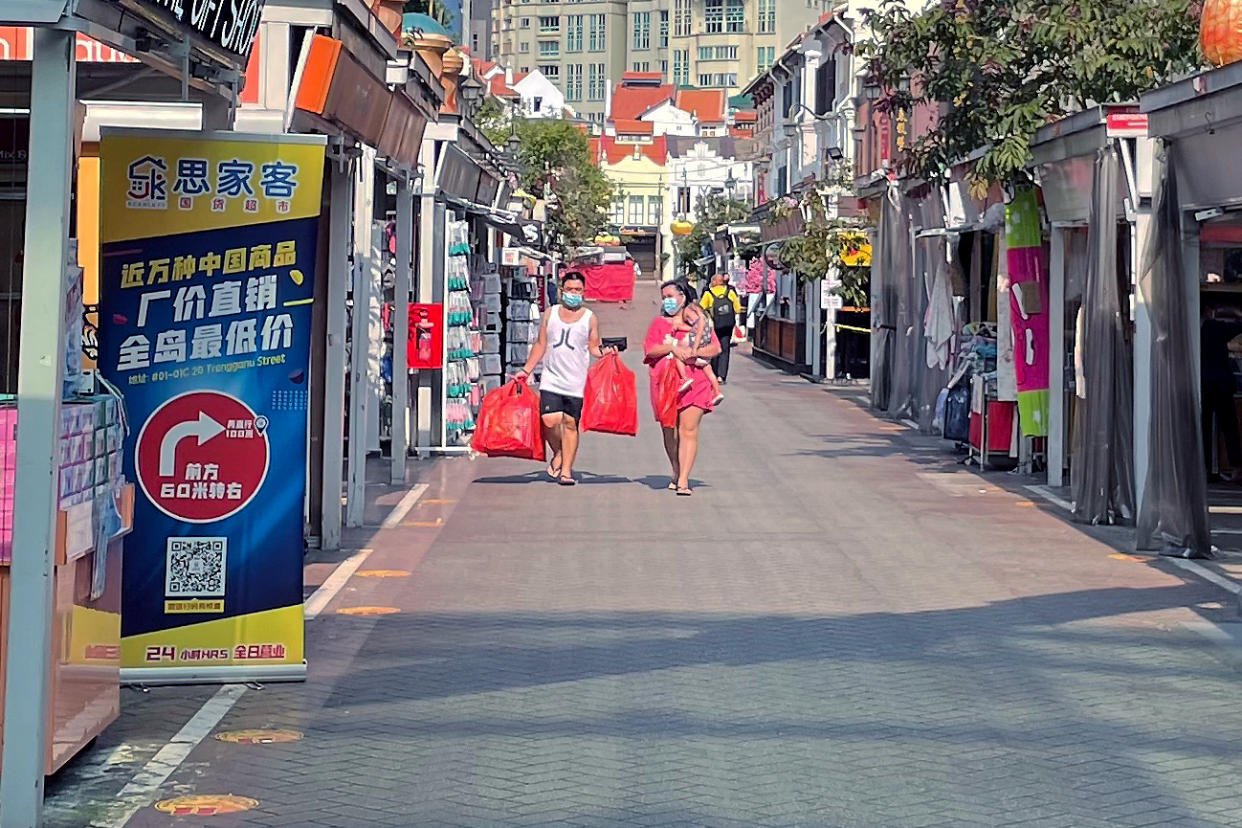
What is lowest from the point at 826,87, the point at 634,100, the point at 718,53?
the point at 826,87

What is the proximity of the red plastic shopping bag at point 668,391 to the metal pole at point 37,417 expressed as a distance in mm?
10573

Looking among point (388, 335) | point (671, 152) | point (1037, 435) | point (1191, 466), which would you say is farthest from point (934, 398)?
point (671, 152)

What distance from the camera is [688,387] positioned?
52.5ft

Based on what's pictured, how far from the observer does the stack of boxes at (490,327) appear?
2217cm

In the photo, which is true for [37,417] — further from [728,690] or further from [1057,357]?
[1057,357]

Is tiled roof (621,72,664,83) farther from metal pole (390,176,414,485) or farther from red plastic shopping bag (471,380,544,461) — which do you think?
red plastic shopping bag (471,380,544,461)

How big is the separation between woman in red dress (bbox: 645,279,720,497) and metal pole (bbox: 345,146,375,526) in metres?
3.21

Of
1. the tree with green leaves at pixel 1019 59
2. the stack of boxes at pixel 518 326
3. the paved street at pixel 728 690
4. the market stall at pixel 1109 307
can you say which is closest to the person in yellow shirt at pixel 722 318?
the stack of boxes at pixel 518 326

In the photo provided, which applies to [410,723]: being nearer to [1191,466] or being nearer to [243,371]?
[243,371]

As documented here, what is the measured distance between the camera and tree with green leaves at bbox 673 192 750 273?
74.7m

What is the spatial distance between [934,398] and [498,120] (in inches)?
1402

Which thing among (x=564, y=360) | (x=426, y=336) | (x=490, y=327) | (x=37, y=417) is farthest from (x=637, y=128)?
(x=37, y=417)

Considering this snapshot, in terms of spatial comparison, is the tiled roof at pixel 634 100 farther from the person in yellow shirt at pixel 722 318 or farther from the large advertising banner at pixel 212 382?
the large advertising banner at pixel 212 382

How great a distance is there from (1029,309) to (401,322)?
5.72m
